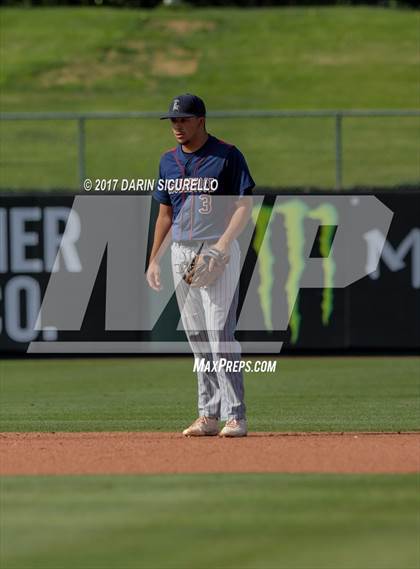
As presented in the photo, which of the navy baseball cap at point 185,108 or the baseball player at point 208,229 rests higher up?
the navy baseball cap at point 185,108

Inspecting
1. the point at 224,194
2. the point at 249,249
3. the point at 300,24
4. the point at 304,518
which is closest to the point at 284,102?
the point at 300,24

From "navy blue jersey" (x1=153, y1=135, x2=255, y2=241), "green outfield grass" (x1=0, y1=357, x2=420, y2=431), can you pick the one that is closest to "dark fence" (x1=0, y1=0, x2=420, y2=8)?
"green outfield grass" (x1=0, y1=357, x2=420, y2=431)

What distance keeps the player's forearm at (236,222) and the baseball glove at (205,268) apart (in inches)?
4.0

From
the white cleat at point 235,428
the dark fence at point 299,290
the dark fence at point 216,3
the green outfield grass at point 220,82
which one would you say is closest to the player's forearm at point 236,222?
the white cleat at point 235,428

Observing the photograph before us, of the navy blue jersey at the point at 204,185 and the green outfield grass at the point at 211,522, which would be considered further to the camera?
the navy blue jersey at the point at 204,185

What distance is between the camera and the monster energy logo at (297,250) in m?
16.7

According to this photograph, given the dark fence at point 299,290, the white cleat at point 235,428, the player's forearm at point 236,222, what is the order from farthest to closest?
the dark fence at point 299,290, the white cleat at point 235,428, the player's forearm at point 236,222

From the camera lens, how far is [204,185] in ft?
30.2

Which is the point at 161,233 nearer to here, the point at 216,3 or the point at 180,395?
the point at 180,395

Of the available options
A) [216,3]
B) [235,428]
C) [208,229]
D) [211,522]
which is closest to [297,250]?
[235,428]

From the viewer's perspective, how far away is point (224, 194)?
929cm

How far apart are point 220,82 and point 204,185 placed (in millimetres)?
21583

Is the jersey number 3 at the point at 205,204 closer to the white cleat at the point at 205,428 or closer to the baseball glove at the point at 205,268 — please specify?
the baseball glove at the point at 205,268

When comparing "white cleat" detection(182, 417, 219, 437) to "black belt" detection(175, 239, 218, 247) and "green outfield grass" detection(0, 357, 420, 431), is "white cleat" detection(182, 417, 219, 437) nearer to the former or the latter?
"green outfield grass" detection(0, 357, 420, 431)
